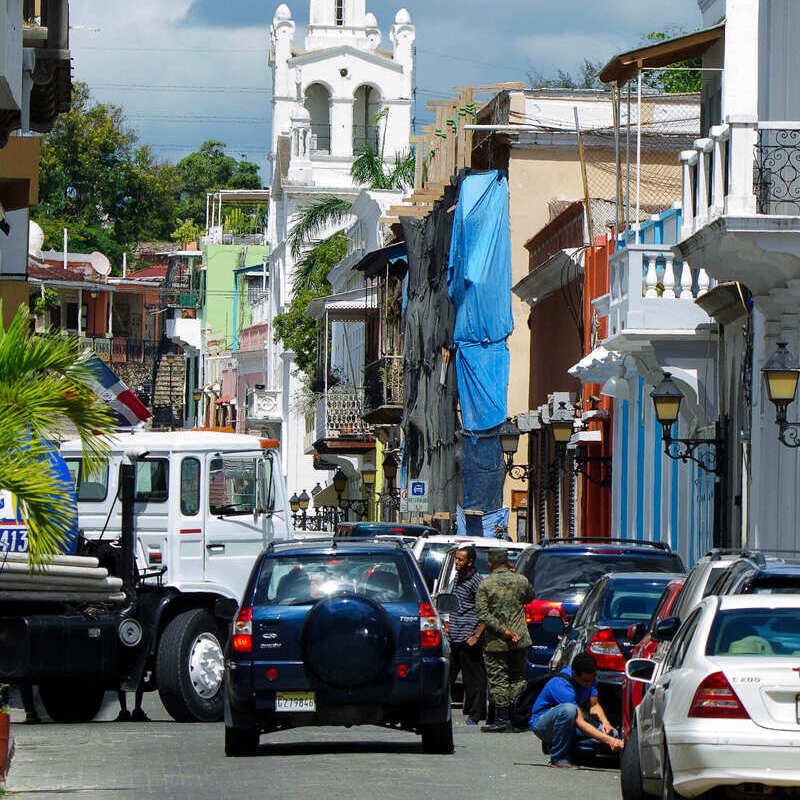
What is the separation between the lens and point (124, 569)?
20.6 meters

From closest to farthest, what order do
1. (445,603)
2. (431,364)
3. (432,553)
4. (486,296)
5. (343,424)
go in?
(445,603) → (432,553) → (486,296) → (431,364) → (343,424)

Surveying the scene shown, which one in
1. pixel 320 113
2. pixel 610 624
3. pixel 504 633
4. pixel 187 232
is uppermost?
pixel 320 113

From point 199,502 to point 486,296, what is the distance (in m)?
23.4

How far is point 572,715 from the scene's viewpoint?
15656 millimetres

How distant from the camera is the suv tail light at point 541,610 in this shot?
20234mm

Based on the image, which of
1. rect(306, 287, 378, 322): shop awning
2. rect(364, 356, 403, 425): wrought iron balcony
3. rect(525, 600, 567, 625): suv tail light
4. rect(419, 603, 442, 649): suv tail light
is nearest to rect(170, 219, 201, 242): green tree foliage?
rect(306, 287, 378, 322): shop awning

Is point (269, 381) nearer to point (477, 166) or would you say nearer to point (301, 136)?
point (301, 136)

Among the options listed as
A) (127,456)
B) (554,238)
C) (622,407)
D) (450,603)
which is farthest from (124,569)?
(554,238)

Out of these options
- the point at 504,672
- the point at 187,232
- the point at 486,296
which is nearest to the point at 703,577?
the point at 504,672

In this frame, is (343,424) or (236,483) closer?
(236,483)

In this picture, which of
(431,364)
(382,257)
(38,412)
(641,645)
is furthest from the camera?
(382,257)

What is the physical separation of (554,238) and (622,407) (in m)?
7.42

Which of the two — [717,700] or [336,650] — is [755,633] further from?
[336,650]

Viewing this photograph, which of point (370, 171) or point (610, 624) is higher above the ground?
point (370, 171)
